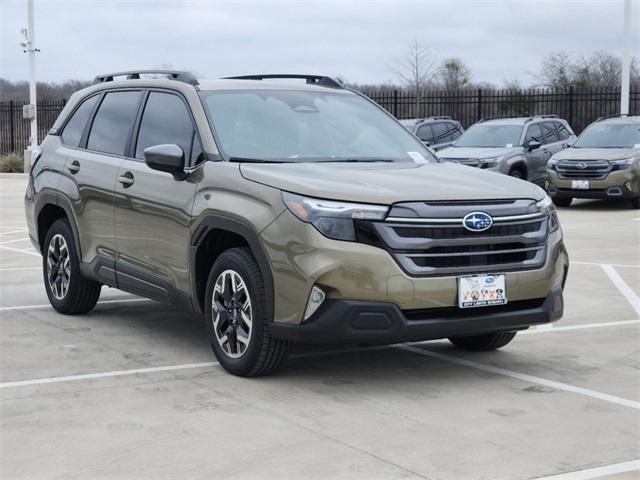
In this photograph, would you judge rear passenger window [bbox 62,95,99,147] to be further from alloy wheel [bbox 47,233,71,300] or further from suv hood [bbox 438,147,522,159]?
suv hood [bbox 438,147,522,159]

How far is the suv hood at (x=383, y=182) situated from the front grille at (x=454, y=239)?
80 mm

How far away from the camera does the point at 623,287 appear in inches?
393

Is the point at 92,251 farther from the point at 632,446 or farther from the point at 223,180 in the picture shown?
the point at 632,446

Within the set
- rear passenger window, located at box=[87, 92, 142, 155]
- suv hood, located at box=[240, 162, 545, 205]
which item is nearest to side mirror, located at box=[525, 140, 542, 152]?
rear passenger window, located at box=[87, 92, 142, 155]

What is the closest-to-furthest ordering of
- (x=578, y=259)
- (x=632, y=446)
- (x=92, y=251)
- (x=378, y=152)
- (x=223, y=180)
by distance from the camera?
(x=632, y=446) < (x=223, y=180) < (x=378, y=152) < (x=92, y=251) < (x=578, y=259)

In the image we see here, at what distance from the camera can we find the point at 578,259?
12109mm

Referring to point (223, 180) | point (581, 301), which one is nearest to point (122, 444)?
point (223, 180)

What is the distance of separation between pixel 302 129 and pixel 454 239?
162cm

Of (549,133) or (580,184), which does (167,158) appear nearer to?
(580,184)

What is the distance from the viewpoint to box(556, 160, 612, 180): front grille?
1908 cm

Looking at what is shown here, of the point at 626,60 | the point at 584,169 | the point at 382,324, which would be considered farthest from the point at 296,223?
the point at 626,60

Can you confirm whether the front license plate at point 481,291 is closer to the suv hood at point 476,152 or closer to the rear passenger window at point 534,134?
the suv hood at point 476,152

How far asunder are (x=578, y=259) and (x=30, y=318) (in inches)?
255

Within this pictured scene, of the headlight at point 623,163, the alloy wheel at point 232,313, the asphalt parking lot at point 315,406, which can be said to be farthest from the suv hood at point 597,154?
the alloy wheel at point 232,313
